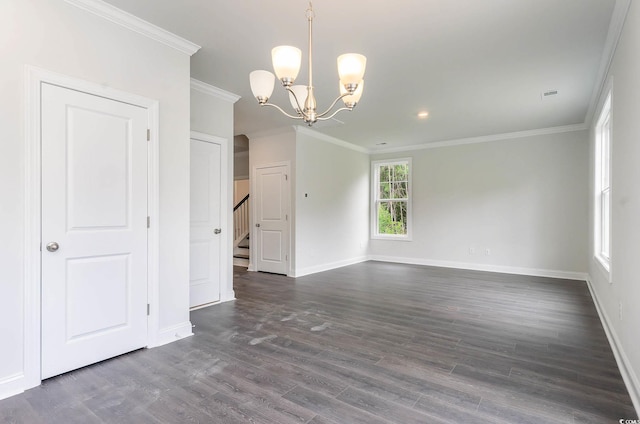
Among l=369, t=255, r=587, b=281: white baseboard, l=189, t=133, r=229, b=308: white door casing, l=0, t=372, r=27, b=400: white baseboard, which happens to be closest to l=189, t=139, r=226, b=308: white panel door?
l=189, t=133, r=229, b=308: white door casing

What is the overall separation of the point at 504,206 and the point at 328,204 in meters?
3.34

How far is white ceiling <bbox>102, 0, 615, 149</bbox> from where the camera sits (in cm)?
255

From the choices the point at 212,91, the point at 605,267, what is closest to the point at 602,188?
the point at 605,267

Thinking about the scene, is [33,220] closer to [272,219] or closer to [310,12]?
[310,12]

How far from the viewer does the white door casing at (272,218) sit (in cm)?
608

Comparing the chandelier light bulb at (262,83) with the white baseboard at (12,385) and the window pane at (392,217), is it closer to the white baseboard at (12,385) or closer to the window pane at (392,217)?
the white baseboard at (12,385)

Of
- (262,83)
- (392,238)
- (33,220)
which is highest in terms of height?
(262,83)

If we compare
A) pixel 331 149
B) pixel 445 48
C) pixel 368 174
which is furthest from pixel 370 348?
pixel 368 174

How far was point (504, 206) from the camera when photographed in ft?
21.1

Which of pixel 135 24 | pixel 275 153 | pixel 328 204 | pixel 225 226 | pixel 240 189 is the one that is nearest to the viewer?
pixel 135 24

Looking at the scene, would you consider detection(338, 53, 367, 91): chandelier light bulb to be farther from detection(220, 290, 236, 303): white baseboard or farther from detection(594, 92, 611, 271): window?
detection(594, 92, 611, 271): window

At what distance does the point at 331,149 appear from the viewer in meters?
6.85

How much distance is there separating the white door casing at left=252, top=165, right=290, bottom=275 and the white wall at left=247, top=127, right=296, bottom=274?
94mm

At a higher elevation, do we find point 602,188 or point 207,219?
point 602,188
